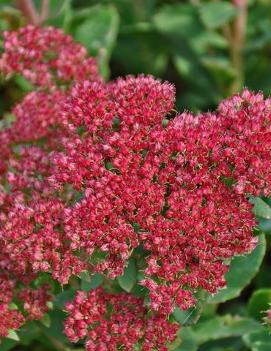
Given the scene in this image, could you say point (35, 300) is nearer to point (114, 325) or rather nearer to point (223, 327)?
point (114, 325)

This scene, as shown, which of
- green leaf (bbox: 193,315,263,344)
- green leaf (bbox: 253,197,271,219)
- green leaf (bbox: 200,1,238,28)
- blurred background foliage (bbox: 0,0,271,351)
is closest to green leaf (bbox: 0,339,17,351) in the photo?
blurred background foliage (bbox: 0,0,271,351)

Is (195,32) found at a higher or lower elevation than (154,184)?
higher

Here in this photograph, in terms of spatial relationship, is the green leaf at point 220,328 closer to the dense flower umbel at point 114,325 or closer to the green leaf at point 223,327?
the green leaf at point 223,327

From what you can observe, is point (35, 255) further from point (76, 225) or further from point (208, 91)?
point (208, 91)

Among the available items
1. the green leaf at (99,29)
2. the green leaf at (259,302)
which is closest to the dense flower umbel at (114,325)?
the green leaf at (259,302)

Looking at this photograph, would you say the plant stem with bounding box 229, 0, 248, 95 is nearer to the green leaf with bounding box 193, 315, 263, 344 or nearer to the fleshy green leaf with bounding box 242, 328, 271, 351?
the green leaf with bounding box 193, 315, 263, 344

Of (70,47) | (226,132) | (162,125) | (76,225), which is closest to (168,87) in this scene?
(162,125)
